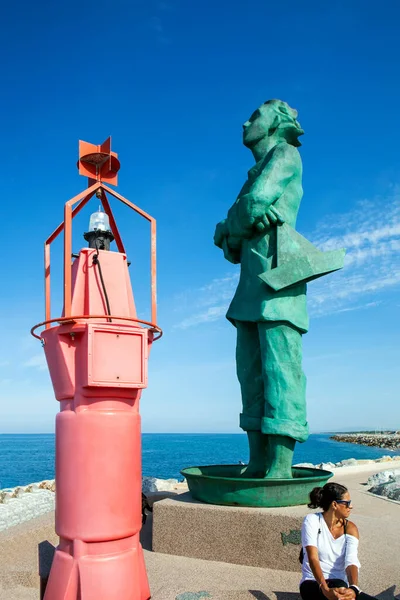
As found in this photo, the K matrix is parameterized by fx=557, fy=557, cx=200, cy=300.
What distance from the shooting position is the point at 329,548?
3754 millimetres

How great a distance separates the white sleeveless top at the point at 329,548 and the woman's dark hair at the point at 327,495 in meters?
0.13

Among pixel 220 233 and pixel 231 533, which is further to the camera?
pixel 220 233

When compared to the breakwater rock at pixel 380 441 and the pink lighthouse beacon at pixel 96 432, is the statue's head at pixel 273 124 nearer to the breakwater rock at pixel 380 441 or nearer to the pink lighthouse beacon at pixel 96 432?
the pink lighthouse beacon at pixel 96 432

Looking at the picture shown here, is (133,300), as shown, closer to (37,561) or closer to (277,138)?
(37,561)

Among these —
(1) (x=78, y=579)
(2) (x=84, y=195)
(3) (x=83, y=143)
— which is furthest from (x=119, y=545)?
(3) (x=83, y=143)

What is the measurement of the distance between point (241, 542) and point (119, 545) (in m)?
1.30

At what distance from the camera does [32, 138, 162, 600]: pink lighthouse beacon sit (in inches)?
161

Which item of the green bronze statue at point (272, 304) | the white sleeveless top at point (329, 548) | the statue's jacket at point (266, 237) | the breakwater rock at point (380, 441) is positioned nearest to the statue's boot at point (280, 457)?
the green bronze statue at point (272, 304)

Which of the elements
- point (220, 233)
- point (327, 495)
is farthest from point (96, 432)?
point (220, 233)

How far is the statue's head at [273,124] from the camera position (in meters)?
6.70

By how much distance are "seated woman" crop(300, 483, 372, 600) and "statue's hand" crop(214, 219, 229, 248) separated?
3563 mm

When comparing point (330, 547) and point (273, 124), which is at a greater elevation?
point (273, 124)

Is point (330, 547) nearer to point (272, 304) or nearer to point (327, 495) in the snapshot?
point (327, 495)

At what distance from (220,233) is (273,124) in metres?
1.46
